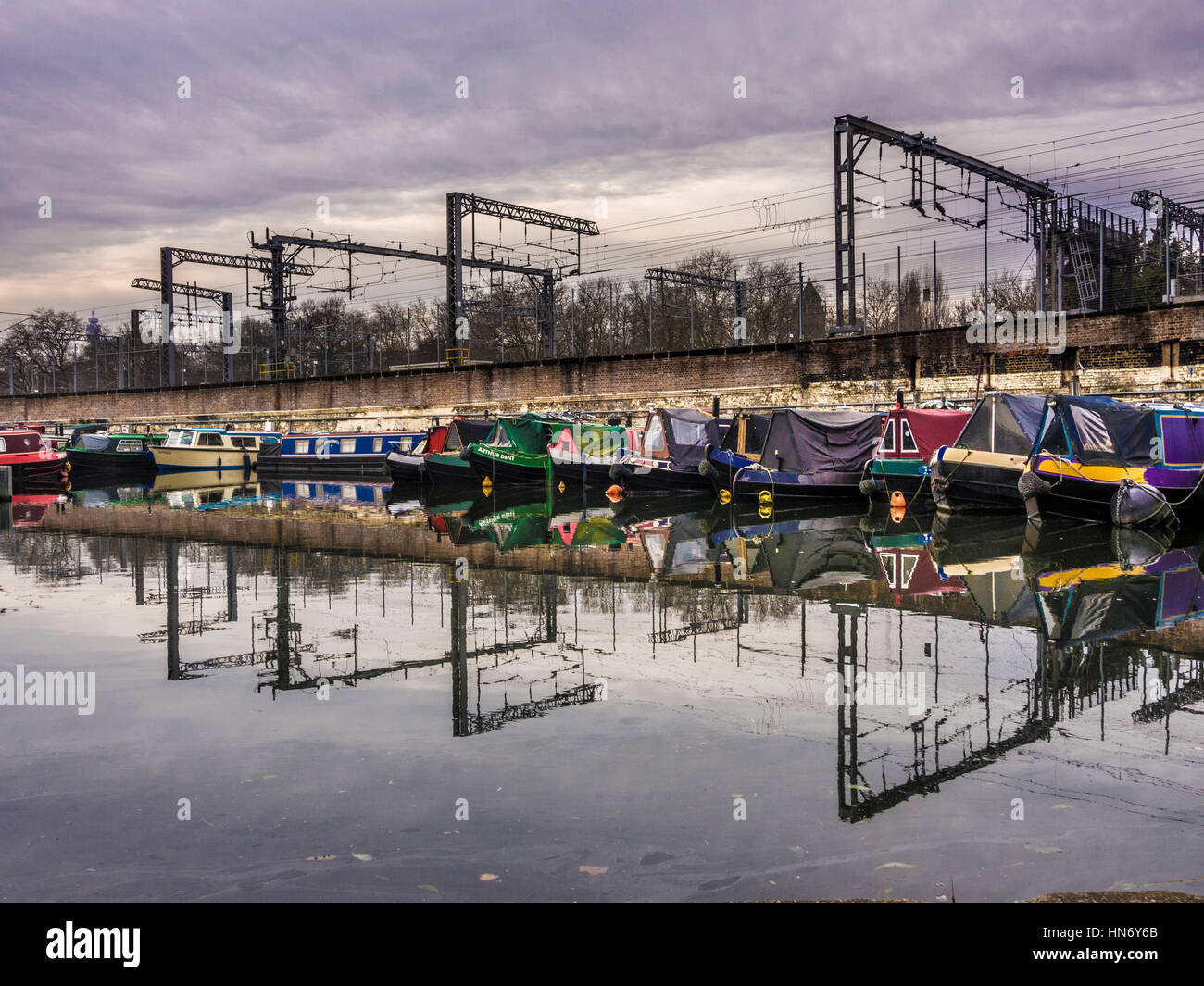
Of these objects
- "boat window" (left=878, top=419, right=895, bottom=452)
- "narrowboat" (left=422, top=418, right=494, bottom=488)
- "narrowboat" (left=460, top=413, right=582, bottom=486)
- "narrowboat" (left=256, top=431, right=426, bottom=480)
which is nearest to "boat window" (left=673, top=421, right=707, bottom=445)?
"narrowboat" (left=460, top=413, right=582, bottom=486)

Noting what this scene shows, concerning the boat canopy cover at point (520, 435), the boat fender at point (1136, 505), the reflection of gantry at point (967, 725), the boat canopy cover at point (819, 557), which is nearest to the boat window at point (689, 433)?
the boat canopy cover at point (520, 435)

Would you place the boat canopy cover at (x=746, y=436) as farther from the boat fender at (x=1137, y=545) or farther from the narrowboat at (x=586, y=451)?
the boat fender at (x=1137, y=545)

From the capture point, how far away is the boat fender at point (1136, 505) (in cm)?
1708

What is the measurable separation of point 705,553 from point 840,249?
50.3ft

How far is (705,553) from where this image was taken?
47.0 ft

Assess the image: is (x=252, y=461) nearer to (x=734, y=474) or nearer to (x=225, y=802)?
(x=734, y=474)

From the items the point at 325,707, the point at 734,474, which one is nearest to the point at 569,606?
the point at 325,707

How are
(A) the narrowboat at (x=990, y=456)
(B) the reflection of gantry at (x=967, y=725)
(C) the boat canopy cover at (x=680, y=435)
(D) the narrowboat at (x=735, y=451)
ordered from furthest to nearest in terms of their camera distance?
(C) the boat canopy cover at (x=680, y=435) < (D) the narrowboat at (x=735, y=451) < (A) the narrowboat at (x=990, y=456) < (B) the reflection of gantry at (x=967, y=725)

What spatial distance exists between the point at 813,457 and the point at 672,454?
3.80m

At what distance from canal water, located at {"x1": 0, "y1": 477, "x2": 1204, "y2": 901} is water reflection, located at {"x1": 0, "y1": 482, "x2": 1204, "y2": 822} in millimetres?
41

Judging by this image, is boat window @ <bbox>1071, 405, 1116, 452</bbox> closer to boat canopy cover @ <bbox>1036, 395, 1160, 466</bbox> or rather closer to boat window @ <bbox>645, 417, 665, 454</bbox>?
boat canopy cover @ <bbox>1036, 395, 1160, 466</bbox>

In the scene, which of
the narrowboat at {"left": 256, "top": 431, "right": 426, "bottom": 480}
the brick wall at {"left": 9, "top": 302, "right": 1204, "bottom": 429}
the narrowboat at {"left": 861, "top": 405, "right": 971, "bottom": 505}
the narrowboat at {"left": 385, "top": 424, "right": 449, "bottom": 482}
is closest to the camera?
the narrowboat at {"left": 861, "top": 405, "right": 971, "bottom": 505}

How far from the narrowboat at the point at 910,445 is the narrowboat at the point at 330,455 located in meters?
18.8

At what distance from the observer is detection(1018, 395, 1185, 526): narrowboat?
18016 mm
